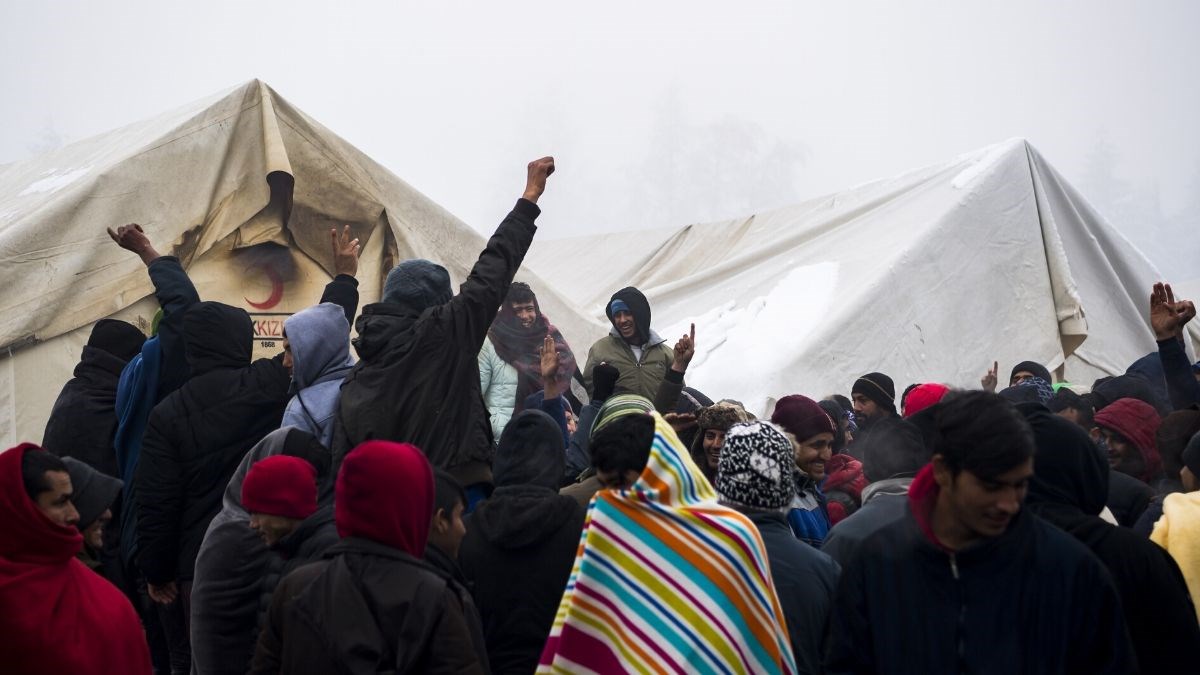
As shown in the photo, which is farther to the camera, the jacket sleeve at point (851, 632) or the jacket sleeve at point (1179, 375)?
the jacket sleeve at point (1179, 375)

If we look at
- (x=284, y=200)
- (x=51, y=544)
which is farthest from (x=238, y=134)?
(x=51, y=544)

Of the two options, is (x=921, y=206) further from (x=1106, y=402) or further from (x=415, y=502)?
(x=415, y=502)

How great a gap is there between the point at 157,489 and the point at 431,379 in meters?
1.07

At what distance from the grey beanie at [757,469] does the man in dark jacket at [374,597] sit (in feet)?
2.85

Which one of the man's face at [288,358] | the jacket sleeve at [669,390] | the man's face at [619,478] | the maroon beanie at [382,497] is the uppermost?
the jacket sleeve at [669,390]

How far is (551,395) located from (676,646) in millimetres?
2403

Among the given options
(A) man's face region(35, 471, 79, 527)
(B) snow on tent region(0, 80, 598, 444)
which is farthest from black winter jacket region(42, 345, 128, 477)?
(A) man's face region(35, 471, 79, 527)

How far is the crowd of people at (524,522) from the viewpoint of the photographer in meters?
2.41

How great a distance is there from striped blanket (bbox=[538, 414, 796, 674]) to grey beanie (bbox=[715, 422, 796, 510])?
0.87 ft

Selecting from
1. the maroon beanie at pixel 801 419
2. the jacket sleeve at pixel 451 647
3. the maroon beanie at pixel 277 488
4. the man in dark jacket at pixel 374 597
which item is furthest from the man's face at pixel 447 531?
the maroon beanie at pixel 801 419

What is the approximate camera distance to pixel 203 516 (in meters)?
4.13

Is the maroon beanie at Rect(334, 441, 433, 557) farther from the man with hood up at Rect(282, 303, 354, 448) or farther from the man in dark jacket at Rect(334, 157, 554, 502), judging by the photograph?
the man with hood up at Rect(282, 303, 354, 448)

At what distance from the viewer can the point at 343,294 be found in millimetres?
4582

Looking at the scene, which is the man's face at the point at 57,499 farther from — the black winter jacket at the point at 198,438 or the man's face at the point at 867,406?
the man's face at the point at 867,406
